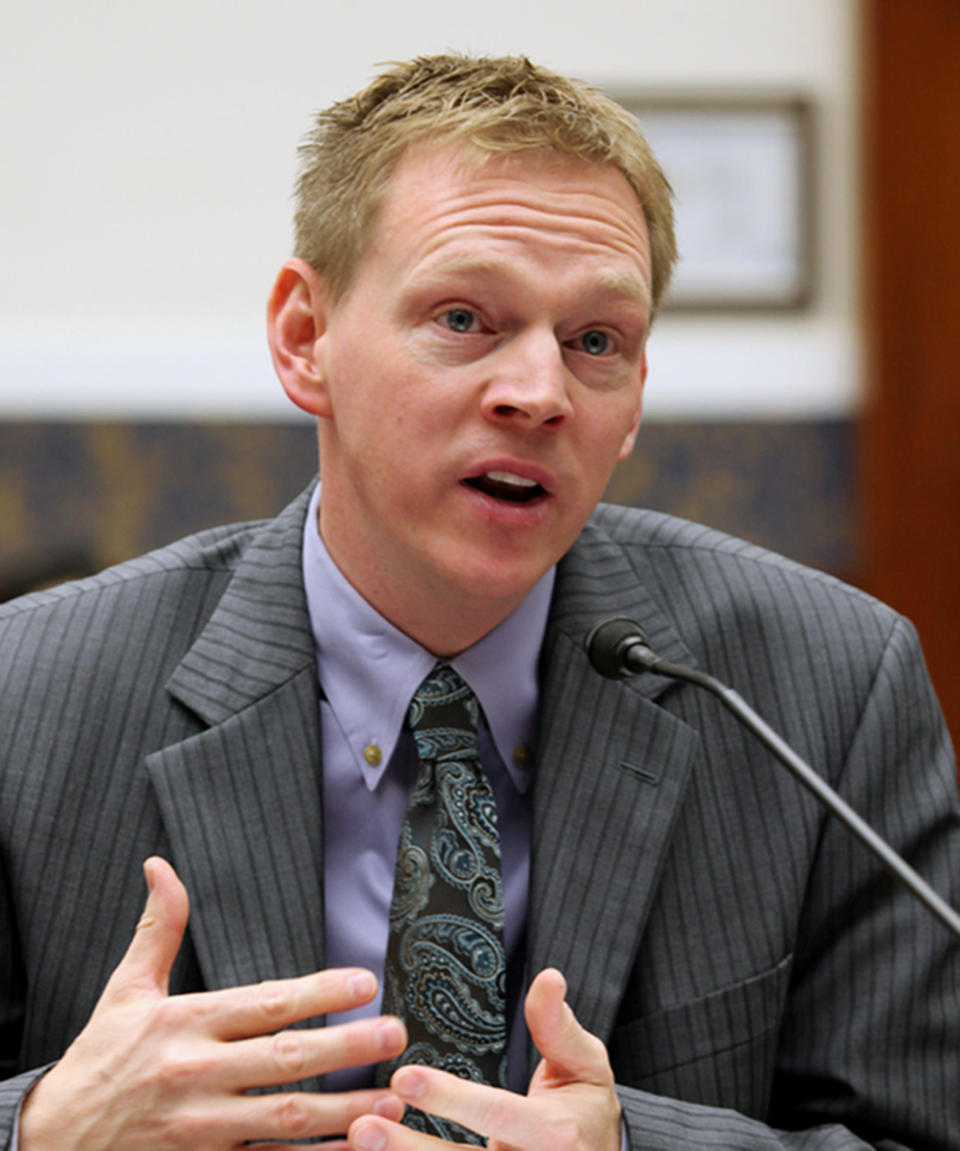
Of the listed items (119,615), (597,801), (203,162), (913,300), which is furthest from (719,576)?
(203,162)

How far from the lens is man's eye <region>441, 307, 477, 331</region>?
133 cm

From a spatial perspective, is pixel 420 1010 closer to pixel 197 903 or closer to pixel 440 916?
pixel 440 916

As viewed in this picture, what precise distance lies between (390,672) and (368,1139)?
484mm

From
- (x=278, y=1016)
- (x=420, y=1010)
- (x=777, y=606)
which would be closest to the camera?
(x=278, y=1016)

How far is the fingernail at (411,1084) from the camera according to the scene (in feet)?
3.51

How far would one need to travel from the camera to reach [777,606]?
5.05ft

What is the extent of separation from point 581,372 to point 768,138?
2.16 metres

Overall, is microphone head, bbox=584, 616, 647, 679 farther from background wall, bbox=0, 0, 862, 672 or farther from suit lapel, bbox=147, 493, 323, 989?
background wall, bbox=0, 0, 862, 672

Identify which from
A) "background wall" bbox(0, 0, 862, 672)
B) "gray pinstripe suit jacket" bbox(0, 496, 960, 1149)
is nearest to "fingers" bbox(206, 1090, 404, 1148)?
"gray pinstripe suit jacket" bbox(0, 496, 960, 1149)

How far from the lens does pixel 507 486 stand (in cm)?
133

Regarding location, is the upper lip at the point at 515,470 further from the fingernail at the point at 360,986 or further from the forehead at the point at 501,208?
the fingernail at the point at 360,986

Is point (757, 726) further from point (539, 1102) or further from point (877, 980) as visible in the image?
point (877, 980)

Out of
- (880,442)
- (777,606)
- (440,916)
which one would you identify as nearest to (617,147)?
(777,606)

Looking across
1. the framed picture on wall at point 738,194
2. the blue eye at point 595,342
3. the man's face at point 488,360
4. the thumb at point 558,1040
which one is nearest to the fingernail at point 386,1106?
the thumb at point 558,1040
